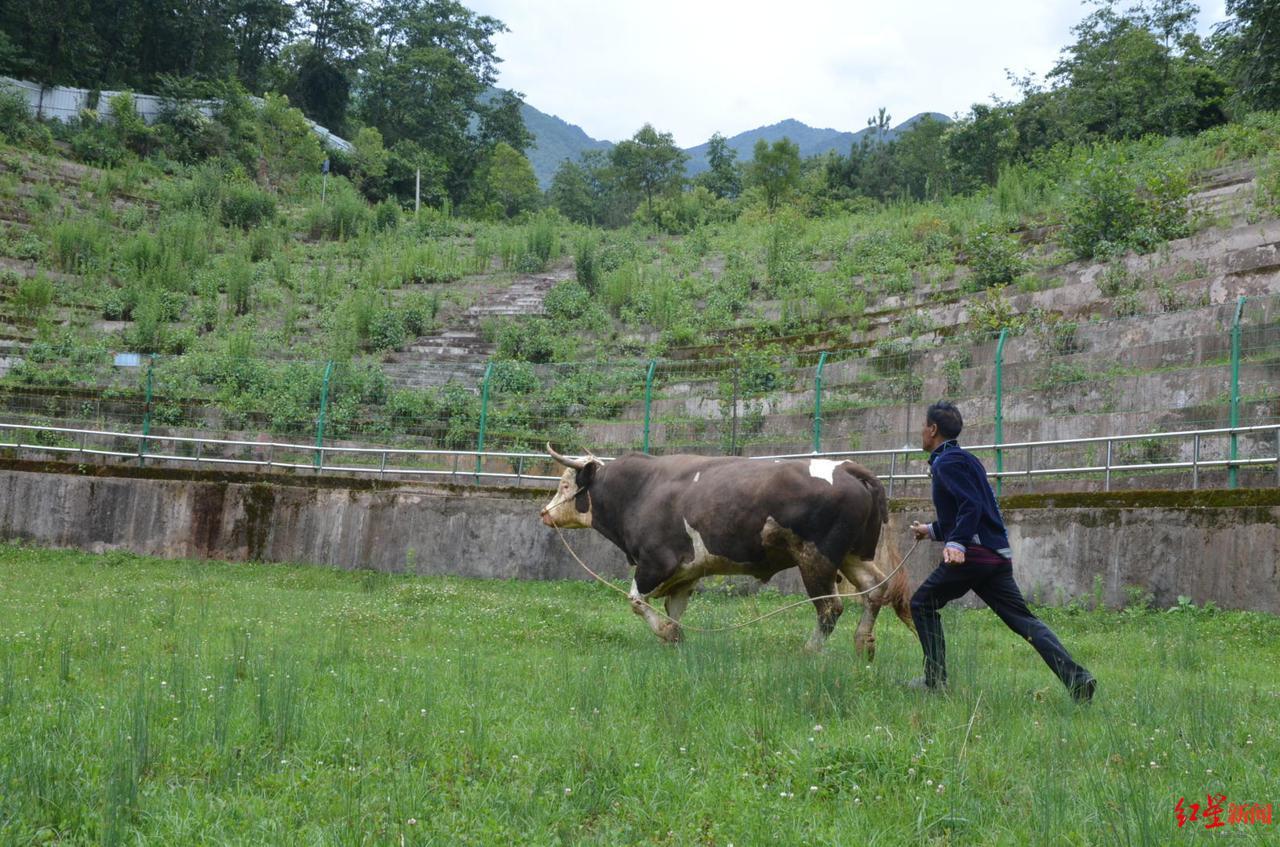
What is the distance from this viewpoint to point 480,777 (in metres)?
5.41

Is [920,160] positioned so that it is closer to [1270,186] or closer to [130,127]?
[130,127]

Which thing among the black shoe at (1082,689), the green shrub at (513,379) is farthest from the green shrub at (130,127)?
the black shoe at (1082,689)

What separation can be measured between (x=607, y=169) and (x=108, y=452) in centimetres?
6855

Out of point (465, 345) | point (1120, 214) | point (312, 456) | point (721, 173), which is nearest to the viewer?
point (312, 456)

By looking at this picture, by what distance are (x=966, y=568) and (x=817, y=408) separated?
10.2 m

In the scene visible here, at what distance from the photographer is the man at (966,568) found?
7.01 m

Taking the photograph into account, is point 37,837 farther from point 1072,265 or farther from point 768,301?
point 768,301

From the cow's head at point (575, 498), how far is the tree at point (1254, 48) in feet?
80.2

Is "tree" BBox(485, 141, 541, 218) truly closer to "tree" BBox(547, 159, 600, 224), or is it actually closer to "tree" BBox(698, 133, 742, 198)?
"tree" BBox(547, 159, 600, 224)

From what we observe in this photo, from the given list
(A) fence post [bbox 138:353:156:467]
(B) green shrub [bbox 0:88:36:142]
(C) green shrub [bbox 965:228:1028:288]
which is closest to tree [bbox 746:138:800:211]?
(B) green shrub [bbox 0:88:36:142]

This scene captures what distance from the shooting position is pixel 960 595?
6984mm

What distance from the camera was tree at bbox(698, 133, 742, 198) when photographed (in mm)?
77750

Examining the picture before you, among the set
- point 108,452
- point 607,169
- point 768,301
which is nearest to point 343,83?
point 607,169

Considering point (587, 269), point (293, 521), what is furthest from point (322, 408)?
point (587, 269)
